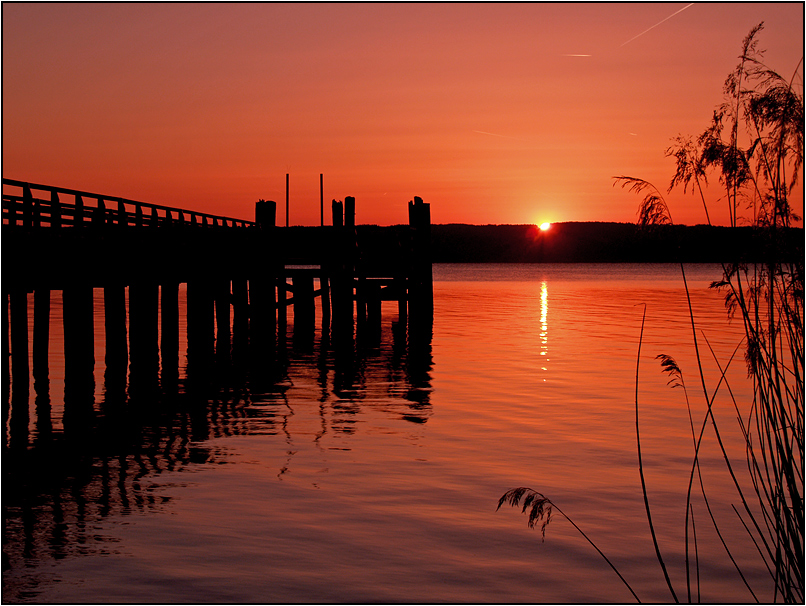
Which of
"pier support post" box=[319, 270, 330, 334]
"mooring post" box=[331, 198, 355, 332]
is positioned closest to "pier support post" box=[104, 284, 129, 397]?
"mooring post" box=[331, 198, 355, 332]

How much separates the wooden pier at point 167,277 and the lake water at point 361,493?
3.53 ft

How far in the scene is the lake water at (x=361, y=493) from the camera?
680cm

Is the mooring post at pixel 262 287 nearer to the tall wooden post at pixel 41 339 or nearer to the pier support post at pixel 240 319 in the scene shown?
the pier support post at pixel 240 319

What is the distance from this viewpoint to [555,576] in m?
6.95

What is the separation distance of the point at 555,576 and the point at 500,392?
10379 mm

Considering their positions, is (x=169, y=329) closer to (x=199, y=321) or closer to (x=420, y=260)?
(x=199, y=321)

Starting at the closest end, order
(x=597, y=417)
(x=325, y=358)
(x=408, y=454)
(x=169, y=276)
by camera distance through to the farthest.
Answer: (x=408, y=454) → (x=597, y=417) → (x=169, y=276) → (x=325, y=358)

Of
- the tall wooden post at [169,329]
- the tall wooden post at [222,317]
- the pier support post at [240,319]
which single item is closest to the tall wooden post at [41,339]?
the tall wooden post at [169,329]

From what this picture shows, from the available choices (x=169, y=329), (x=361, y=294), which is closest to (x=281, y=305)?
(x=361, y=294)

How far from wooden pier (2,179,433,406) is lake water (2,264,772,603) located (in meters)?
1.08

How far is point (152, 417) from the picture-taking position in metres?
14.2

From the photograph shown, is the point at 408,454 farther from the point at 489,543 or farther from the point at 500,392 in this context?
the point at 500,392

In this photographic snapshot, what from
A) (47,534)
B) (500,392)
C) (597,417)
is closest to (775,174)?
(47,534)

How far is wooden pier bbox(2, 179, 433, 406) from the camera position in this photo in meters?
15.5
